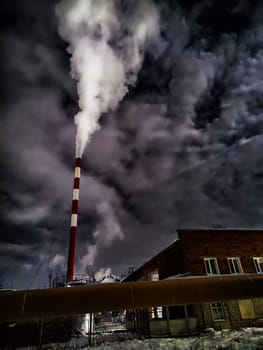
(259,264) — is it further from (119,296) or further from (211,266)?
(119,296)

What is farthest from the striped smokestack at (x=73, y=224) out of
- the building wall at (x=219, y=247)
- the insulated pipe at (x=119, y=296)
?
the insulated pipe at (x=119, y=296)

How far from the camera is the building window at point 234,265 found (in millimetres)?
19312

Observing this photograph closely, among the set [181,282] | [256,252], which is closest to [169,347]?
[181,282]

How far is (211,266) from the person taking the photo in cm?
1909

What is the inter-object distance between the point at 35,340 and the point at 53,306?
1533 centimetres

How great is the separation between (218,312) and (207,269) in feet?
9.57

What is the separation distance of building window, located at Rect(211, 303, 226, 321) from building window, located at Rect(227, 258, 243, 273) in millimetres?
3054

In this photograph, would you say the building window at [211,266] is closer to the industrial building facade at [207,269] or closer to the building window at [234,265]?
the industrial building facade at [207,269]

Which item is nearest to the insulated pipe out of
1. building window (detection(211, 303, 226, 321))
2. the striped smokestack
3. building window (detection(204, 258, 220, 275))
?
building window (detection(211, 303, 226, 321))

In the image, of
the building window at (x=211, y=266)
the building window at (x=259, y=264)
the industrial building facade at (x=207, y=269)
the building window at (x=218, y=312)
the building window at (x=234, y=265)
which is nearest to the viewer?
the industrial building facade at (x=207, y=269)

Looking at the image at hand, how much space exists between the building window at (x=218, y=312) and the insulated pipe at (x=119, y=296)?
11638mm

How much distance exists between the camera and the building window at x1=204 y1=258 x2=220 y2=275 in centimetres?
1886

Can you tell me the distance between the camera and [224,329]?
1614 cm

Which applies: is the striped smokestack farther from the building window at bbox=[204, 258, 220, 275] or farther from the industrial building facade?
the building window at bbox=[204, 258, 220, 275]
